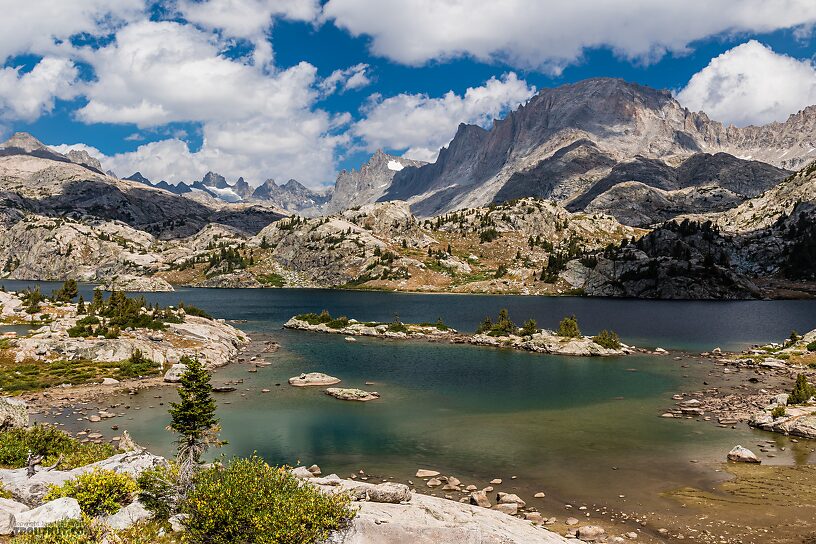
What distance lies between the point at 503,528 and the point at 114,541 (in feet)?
56.4

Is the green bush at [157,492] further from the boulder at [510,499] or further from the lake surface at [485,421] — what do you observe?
the boulder at [510,499]

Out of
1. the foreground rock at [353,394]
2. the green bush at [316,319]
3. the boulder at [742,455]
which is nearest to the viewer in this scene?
the boulder at [742,455]

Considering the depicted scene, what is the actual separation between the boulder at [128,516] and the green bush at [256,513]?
170cm

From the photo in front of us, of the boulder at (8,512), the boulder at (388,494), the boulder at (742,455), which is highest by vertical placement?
the boulder at (8,512)

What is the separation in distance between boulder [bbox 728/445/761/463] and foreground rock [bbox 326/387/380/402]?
41131 mm

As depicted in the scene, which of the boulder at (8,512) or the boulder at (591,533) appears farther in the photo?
the boulder at (591,533)

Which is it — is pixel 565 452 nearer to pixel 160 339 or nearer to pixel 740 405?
pixel 740 405

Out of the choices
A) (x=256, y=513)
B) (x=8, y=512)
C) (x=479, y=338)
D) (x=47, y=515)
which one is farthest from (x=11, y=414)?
(x=479, y=338)

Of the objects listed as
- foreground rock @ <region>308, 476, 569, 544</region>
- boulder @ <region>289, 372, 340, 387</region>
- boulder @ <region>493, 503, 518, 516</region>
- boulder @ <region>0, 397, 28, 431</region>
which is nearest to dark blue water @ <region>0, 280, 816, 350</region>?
boulder @ <region>289, 372, 340, 387</region>

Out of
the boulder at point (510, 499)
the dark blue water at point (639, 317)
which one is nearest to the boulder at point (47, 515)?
the boulder at point (510, 499)

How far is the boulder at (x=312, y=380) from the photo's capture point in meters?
76.2

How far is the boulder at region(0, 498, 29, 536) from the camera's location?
18.8 metres

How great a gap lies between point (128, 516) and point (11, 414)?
24497mm

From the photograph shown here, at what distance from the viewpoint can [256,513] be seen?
70.5 ft
